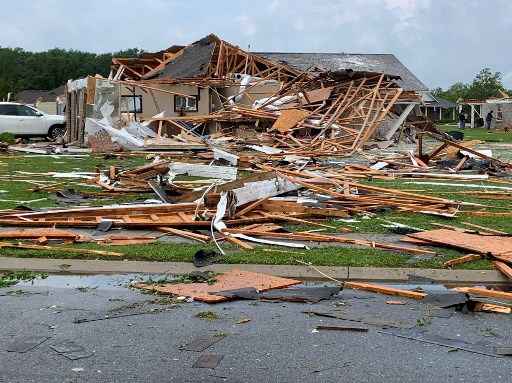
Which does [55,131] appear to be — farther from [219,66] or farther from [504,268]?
[504,268]

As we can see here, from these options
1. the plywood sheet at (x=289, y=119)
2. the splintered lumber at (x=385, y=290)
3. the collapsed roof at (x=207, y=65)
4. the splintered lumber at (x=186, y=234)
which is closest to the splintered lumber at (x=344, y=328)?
the splintered lumber at (x=385, y=290)

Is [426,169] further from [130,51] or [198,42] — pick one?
[130,51]

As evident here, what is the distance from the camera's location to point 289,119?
27.5 m

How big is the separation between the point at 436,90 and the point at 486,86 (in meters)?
19.0

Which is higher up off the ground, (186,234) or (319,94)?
(319,94)

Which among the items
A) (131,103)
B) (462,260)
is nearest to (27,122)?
(131,103)

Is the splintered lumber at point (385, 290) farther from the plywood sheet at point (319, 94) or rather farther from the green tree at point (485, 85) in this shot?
the green tree at point (485, 85)

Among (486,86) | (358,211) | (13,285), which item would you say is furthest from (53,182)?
(486,86)

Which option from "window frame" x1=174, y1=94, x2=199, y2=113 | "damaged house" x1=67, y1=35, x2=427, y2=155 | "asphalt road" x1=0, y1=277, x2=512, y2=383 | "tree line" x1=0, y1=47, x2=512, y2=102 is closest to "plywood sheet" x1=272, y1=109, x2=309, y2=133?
"damaged house" x1=67, y1=35, x2=427, y2=155

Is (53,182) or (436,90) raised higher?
(436,90)

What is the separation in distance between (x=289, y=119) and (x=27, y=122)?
40.8ft

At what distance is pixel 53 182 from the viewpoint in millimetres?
14281

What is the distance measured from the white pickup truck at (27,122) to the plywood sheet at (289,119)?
10.5 metres

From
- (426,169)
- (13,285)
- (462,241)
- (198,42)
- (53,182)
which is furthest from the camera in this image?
(198,42)
